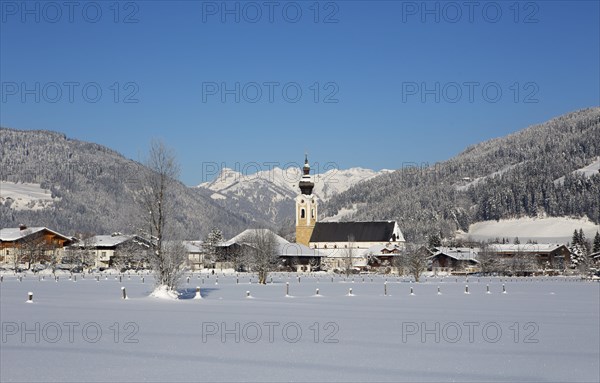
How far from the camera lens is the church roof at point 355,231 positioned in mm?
179125

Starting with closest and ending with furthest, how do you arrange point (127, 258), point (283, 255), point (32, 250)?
point (32, 250) → point (127, 258) → point (283, 255)

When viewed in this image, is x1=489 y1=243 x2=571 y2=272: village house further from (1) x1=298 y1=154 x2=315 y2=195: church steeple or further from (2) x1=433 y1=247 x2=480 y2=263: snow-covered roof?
(1) x1=298 y1=154 x2=315 y2=195: church steeple

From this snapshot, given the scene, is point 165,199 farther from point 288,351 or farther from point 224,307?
point 288,351

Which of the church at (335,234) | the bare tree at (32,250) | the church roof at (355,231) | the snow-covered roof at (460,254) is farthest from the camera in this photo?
the church roof at (355,231)

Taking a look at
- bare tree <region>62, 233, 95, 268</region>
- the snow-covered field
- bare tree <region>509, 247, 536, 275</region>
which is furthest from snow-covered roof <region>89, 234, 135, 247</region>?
the snow-covered field

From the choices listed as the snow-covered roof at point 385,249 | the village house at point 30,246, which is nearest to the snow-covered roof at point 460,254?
the snow-covered roof at point 385,249

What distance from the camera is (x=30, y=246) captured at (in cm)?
11900

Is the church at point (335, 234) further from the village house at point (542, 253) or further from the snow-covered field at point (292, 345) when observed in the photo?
the snow-covered field at point (292, 345)

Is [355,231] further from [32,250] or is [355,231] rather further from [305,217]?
[32,250]

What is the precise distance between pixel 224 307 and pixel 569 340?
60.6 ft

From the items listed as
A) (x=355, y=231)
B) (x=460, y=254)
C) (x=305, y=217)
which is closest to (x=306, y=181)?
(x=305, y=217)

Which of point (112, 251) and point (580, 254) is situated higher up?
point (112, 251)

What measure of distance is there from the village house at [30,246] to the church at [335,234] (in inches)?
2115

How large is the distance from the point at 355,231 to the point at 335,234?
18.3 ft
